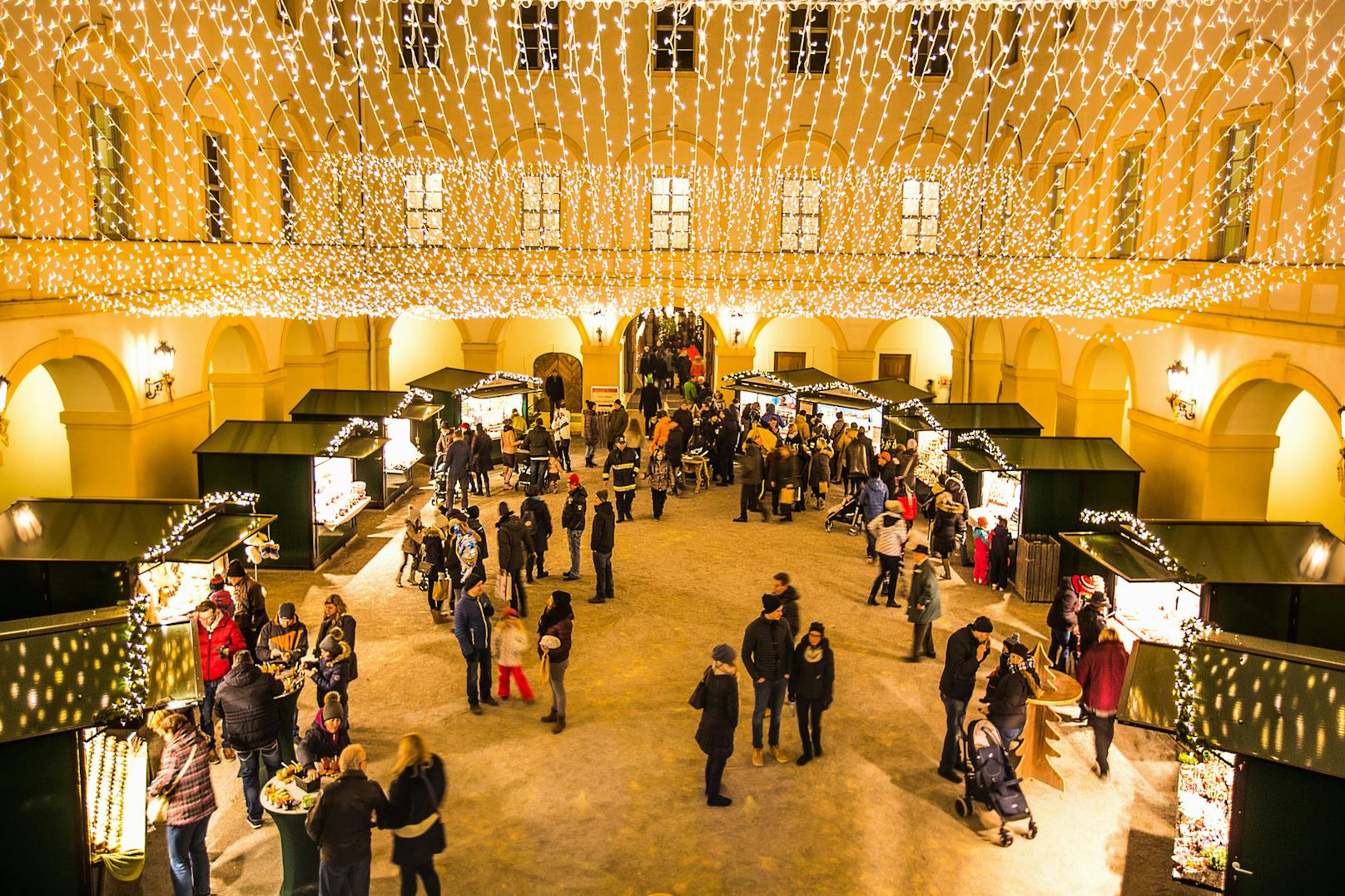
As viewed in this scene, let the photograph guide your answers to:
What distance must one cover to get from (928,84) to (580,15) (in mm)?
7525

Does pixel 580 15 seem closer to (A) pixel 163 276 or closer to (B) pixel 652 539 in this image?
(A) pixel 163 276

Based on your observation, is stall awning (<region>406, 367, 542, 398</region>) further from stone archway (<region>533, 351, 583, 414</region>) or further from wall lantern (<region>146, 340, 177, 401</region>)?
wall lantern (<region>146, 340, 177, 401</region>)

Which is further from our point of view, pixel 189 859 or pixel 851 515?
pixel 851 515

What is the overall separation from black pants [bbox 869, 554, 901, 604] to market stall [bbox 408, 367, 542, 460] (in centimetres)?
979

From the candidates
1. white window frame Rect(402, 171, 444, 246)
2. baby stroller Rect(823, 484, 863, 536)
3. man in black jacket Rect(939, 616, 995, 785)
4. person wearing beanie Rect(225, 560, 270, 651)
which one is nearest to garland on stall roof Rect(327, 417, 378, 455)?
person wearing beanie Rect(225, 560, 270, 651)

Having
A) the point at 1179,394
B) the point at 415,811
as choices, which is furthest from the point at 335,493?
the point at 1179,394

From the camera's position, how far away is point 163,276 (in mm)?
16250

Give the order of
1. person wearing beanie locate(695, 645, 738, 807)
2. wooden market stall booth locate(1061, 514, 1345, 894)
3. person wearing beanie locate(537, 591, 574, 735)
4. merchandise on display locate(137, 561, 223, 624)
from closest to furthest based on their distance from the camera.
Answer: wooden market stall booth locate(1061, 514, 1345, 894), person wearing beanie locate(695, 645, 738, 807), person wearing beanie locate(537, 591, 574, 735), merchandise on display locate(137, 561, 223, 624)

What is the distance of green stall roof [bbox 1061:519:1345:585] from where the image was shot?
391 inches

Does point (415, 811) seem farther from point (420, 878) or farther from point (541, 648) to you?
point (541, 648)

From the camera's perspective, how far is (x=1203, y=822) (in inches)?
293

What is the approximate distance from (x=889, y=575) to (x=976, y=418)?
6.31 meters

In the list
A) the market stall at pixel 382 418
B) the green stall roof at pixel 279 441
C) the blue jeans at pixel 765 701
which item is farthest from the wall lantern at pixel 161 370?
the blue jeans at pixel 765 701

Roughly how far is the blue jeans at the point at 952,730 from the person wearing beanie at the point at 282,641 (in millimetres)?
5238
